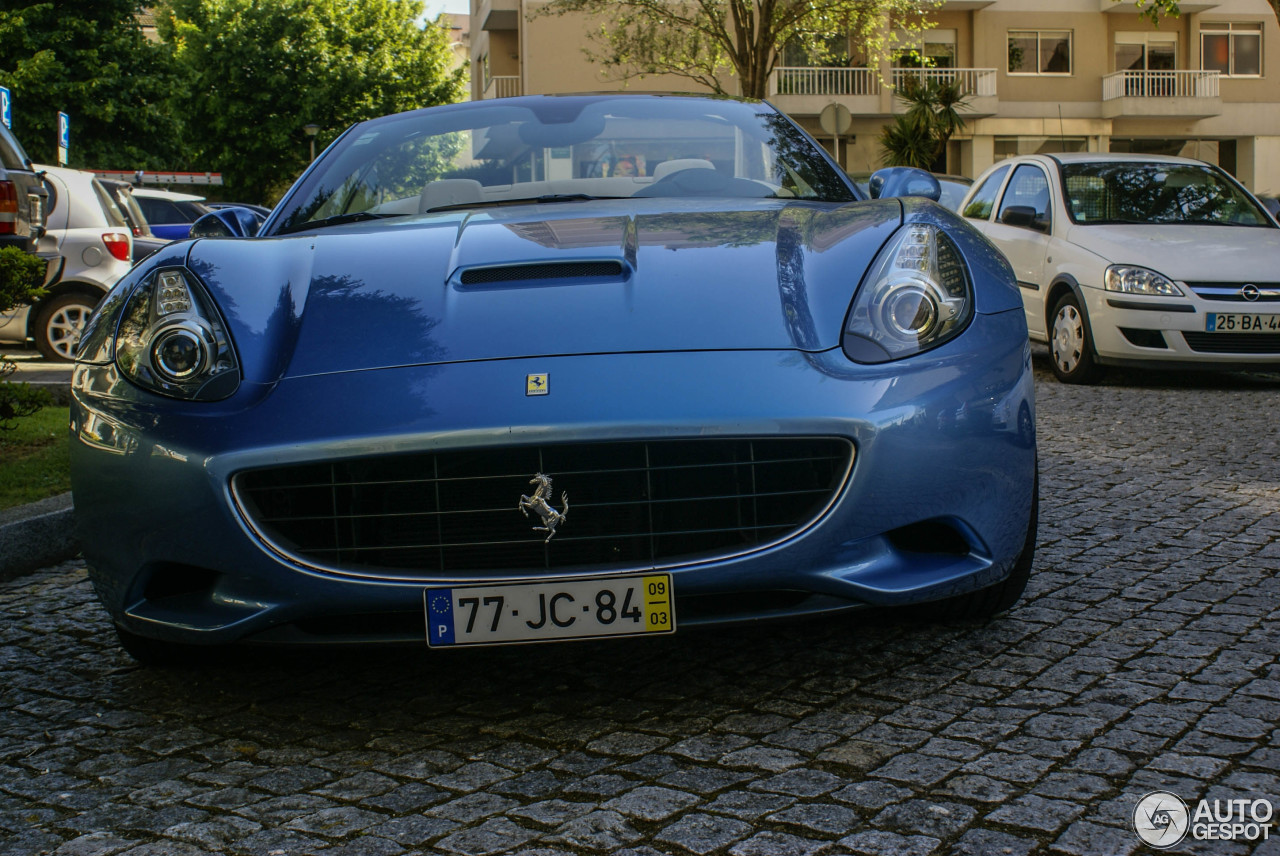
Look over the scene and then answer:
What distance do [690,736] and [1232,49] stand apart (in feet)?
134

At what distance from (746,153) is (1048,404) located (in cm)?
421

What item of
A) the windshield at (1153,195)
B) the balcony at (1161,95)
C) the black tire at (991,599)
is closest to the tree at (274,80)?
the balcony at (1161,95)

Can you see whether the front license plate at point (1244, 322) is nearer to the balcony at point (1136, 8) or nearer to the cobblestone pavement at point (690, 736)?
the cobblestone pavement at point (690, 736)

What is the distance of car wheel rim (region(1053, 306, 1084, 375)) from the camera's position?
8.53 metres

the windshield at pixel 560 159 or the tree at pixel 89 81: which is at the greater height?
the tree at pixel 89 81

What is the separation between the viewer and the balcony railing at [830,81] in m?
36.5

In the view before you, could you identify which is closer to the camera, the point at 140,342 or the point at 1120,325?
the point at 140,342

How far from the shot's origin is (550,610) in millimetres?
2492

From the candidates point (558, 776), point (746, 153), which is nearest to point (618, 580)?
point (558, 776)

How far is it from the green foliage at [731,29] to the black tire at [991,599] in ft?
62.8

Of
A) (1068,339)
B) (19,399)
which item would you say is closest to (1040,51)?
(1068,339)

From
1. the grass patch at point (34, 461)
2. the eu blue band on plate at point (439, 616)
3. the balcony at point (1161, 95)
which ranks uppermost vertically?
the balcony at point (1161, 95)

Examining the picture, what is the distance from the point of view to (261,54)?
128ft

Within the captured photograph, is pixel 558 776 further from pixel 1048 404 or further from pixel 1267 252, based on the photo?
pixel 1267 252
